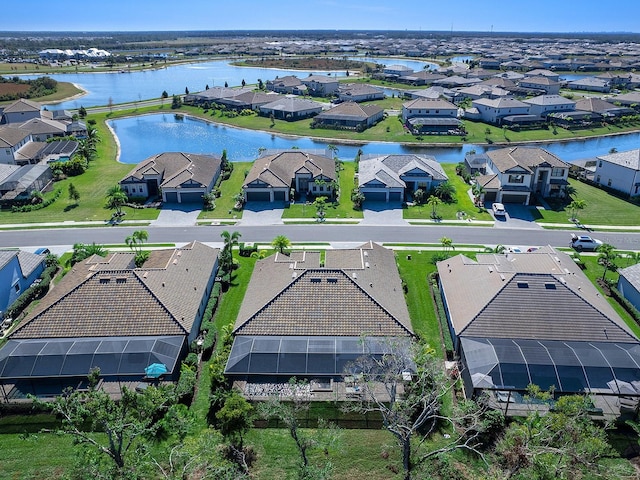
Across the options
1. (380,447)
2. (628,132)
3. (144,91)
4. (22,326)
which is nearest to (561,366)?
(380,447)

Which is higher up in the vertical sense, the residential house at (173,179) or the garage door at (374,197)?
the residential house at (173,179)

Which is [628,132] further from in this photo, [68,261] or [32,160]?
[32,160]

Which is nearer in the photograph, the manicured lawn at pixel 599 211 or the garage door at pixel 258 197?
the manicured lawn at pixel 599 211

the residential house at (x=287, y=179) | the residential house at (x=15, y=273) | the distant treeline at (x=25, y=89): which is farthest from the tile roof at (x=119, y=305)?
the distant treeline at (x=25, y=89)

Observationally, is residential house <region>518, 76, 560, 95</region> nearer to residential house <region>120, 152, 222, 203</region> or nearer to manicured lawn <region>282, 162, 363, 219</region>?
manicured lawn <region>282, 162, 363, 219</region>

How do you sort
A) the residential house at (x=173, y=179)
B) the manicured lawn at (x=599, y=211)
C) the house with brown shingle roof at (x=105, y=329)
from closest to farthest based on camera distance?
the house with brown shingle roof at (x=105, y=329) → the manicured lawn at (x=599, y=211) → the residential house at (x=173, y=179)

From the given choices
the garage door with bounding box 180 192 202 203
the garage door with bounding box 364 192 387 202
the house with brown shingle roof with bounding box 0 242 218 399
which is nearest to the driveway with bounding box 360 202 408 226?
the garage door with bounding box 364 192 387 202

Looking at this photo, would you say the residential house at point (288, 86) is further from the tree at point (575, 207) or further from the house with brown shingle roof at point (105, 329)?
the house with brown shingle roof at point (105, 329)

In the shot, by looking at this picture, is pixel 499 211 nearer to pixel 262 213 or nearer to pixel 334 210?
pixel 334 210
